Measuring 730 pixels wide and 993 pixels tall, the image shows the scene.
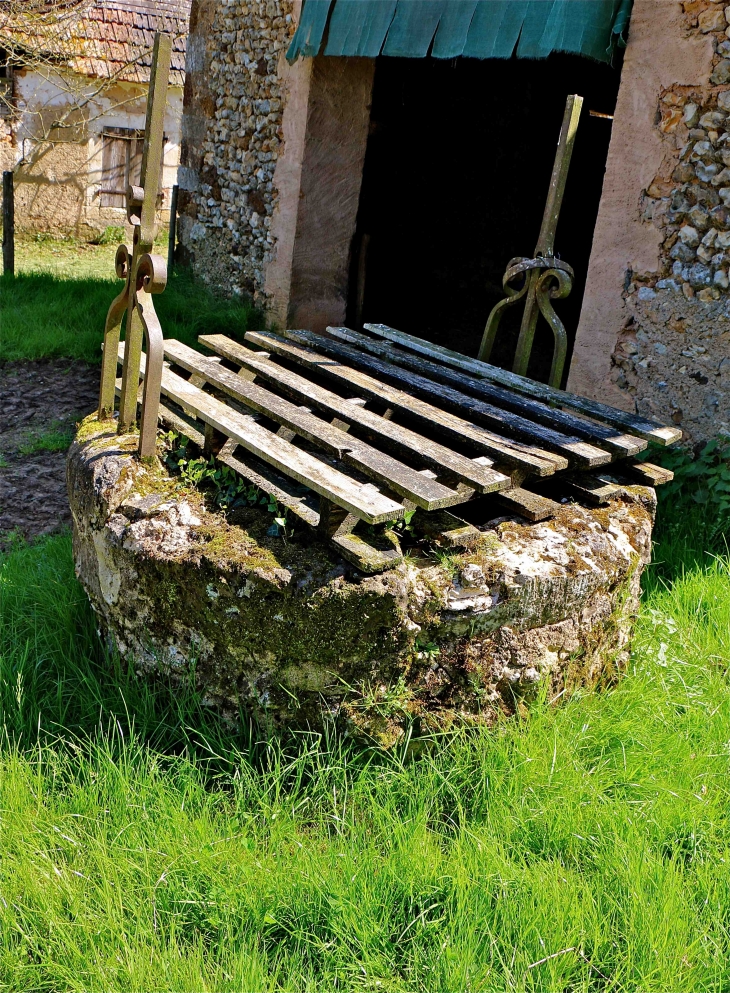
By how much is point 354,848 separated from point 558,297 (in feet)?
8.52

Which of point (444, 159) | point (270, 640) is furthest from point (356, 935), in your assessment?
point (444, 159)

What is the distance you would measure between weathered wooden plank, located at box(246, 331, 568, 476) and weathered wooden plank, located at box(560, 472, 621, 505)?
0.16 m

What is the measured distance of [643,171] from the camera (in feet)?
14.0

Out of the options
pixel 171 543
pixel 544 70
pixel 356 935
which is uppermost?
pixel 544 70

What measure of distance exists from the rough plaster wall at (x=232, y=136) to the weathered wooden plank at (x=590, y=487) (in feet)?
12.8

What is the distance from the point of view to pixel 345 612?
2.46 metres

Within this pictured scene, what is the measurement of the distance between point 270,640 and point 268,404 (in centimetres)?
110

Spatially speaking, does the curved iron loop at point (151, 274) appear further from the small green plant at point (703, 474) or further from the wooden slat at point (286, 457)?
the small green plant at point (703, 474)

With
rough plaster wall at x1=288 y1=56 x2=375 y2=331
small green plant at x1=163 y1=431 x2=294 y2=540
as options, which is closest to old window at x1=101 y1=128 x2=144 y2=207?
rough plaster wall at x1=288 y1=56 x2=375 y2=331

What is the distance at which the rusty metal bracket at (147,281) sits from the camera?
2902 millimetres

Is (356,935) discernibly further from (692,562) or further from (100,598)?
(692,562)

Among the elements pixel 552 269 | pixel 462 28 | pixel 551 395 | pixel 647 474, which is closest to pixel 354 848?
pixel 647 474

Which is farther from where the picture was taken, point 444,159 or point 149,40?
point 149,40

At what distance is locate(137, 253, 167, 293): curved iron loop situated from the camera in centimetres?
294
